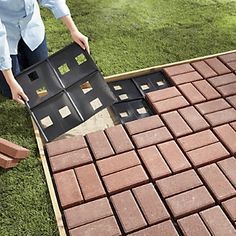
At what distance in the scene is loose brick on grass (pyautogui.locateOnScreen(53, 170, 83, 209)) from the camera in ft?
10.9

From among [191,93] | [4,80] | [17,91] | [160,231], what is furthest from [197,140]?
[4,80]

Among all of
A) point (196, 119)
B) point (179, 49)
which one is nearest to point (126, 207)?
point (196, 119)

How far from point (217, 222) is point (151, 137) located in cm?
113

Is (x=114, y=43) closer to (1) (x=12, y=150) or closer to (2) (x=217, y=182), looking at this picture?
(1) (x=12, y=150)

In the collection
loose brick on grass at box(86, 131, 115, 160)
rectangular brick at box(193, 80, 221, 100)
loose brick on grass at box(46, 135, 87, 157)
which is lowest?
rectangular brick at box(193, 80, 221, 100)

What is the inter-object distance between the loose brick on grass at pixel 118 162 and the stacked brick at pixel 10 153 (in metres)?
0.80

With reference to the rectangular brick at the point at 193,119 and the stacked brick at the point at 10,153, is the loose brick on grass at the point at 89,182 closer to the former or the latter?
the stacked brick at the point at 10,153

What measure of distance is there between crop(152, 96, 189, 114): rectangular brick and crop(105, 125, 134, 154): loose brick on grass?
1.63 ft

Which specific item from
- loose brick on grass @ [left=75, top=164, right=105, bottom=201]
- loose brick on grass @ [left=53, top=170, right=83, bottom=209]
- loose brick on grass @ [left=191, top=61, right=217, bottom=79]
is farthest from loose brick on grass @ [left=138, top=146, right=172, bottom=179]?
loose brick on grass @ [left=191, top=61, right=217, bottom=79]

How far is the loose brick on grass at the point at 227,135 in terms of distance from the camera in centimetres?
372

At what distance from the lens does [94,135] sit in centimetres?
393

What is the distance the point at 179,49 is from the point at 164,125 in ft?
5.58

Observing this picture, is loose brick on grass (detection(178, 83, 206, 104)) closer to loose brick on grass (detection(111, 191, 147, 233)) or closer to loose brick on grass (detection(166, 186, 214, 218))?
loose brick on grass (detection(166, 186, 214, 218))

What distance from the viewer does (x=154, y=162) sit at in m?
3.60
